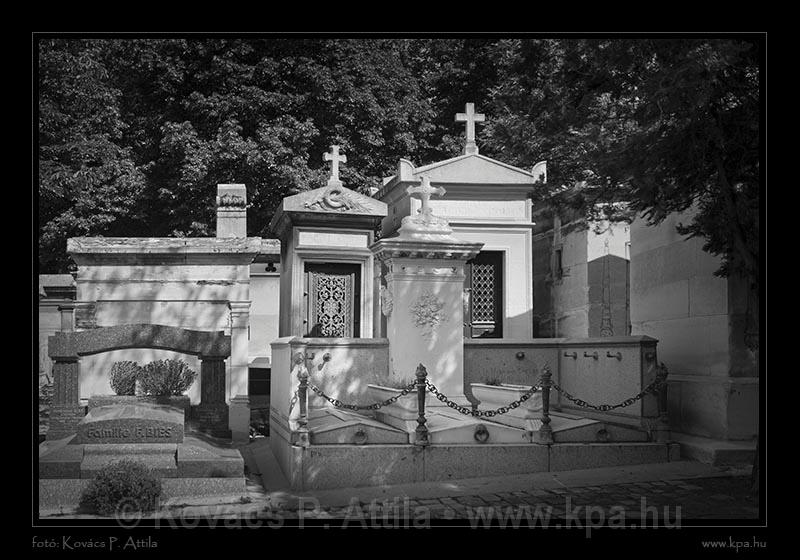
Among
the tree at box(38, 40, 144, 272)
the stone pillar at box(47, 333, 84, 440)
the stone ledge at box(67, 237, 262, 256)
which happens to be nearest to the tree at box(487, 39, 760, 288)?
the stone ledge at box(67, 237, 262, 256)

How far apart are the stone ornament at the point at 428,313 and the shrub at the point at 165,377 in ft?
12.3

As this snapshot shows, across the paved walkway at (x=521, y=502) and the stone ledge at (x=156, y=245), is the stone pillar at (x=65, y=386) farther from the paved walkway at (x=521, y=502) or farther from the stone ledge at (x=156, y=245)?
the paved walkway at (x=521, y=502)

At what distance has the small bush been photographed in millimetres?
12320

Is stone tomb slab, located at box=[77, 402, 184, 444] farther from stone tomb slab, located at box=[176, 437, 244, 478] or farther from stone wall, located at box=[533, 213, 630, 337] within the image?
stone wall, located at box=[533, 213, 630, 337]

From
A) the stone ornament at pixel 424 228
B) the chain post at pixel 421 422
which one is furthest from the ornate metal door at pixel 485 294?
the chain post at pixel 421 422

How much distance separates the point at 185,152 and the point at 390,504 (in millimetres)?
14930

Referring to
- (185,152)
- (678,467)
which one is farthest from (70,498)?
(185,152)

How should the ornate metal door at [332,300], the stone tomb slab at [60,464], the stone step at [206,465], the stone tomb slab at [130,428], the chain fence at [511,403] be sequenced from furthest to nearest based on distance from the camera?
the ornate metal door at [332,300] → the chain fence at [511,403] → the stone tomb slab at [130,428] → the stone step at [206,465] → the stone tomb slab at [60,464]

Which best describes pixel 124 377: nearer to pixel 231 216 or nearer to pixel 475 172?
pixel 231 216

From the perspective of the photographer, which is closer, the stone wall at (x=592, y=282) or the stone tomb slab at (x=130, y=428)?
the stone tomb slab at (x=130, y=428)

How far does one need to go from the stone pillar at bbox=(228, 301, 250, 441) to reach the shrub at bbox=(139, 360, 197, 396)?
67 cm

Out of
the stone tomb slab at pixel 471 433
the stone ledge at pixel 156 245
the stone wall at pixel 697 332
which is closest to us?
the stone tomb slab at pixel 471 433

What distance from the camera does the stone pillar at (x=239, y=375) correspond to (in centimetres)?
1293

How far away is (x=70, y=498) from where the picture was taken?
28.3 feet
